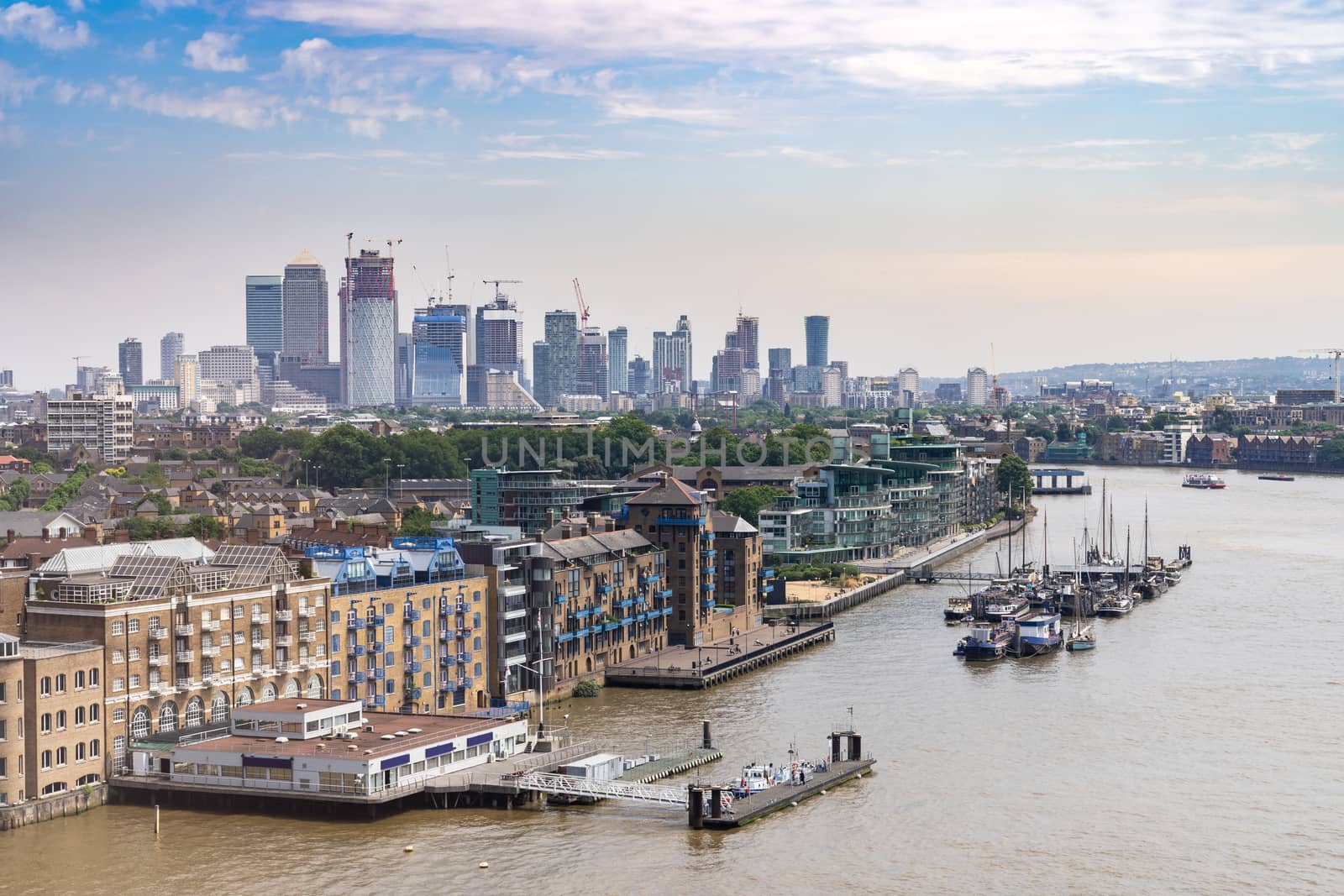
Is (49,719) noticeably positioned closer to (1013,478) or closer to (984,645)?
(984,645)

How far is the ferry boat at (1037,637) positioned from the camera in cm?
6028

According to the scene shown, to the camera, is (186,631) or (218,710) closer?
(186,631)

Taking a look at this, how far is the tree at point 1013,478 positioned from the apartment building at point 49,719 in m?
90.6

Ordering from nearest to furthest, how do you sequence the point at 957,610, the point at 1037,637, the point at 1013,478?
the point at 1037,637
the point at 957,610
the point at 1013,478

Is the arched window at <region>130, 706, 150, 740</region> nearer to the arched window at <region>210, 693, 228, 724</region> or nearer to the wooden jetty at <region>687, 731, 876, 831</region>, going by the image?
the arched window at <region>210, 693, 228, 724</region>

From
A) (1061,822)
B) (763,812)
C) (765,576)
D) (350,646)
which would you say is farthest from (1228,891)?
(765,576)

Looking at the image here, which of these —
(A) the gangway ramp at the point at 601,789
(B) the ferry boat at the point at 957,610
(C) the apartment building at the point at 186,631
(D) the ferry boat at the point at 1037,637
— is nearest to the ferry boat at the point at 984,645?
(D) the ferry boat at the point at 1037,637

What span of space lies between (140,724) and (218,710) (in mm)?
1970

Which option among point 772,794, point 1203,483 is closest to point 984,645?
point 772,794

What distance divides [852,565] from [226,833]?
48.9 meters

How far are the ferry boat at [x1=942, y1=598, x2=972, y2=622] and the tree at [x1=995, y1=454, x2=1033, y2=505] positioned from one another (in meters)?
53.0

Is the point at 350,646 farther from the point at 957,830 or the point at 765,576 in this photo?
the point at 765,576

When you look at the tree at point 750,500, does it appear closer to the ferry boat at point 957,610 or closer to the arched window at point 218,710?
the ferry boat at point 957,610

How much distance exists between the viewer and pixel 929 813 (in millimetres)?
38031
